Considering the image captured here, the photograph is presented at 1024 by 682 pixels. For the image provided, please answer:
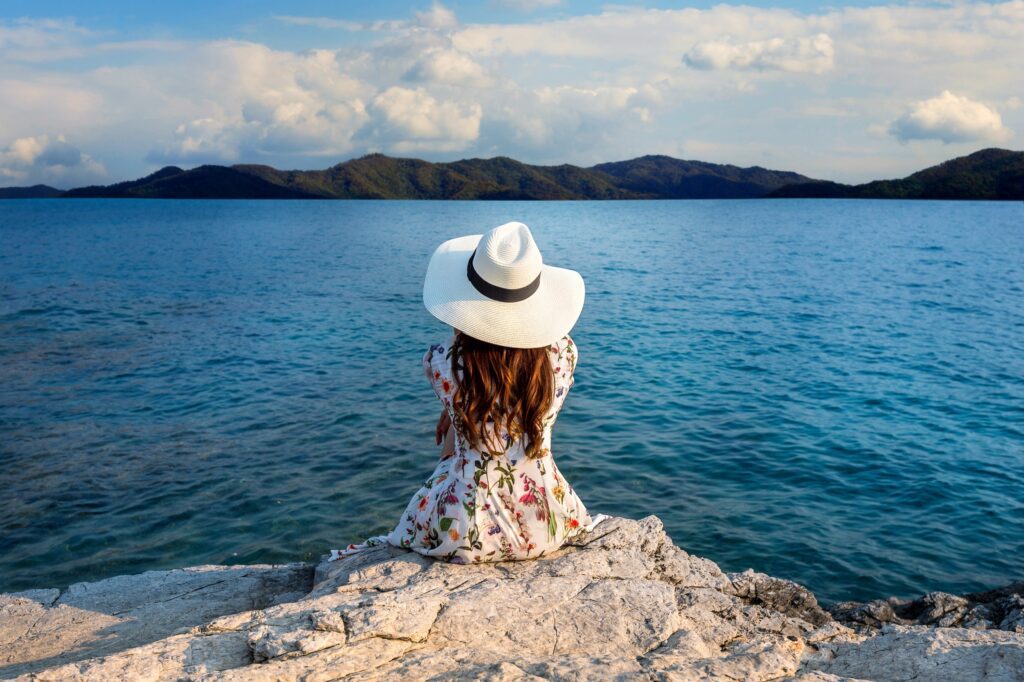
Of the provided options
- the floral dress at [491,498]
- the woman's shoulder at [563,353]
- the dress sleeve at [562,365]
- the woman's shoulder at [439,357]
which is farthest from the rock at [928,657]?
the woman's shoulder at [439,357]

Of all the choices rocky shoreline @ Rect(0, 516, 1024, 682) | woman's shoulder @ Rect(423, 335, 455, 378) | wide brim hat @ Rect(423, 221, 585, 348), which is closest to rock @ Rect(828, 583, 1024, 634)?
rocky shoreline @ Rect(0, 516, 1024, 682)

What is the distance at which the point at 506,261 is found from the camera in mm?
4520

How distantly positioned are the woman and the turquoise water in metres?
4.83

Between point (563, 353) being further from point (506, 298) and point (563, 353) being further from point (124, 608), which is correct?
point (124, 608)

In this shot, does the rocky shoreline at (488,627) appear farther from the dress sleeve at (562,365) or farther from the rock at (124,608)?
the dress sleeve at (562,365)

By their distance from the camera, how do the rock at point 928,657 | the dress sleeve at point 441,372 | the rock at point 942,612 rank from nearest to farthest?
the rock at point 928,657 < the dress sleeve at point 441,372 < the rock at point 942,612

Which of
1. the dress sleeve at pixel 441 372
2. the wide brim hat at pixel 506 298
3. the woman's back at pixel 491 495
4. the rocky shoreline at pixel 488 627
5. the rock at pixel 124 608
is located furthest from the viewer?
the rock at pixel 124 608

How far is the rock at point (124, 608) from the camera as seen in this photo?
5078 millimetres

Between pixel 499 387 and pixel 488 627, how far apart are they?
153 centimetres

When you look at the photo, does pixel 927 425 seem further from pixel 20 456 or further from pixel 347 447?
pixel 20 456

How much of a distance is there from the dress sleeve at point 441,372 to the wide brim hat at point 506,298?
1.01 feet

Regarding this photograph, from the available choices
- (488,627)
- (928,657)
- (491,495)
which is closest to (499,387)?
(491,495)

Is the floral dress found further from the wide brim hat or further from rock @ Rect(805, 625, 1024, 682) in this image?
rock @ Rect(805, 625, 1024, 682)

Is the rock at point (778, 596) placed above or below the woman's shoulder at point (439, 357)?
below
